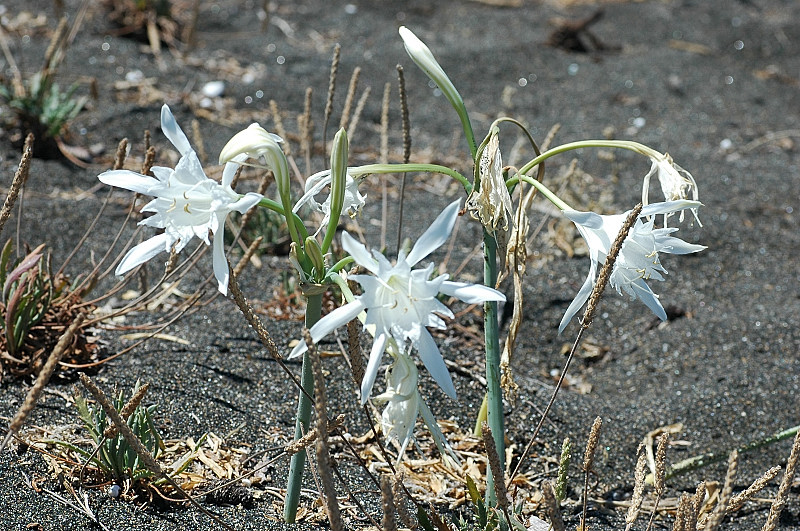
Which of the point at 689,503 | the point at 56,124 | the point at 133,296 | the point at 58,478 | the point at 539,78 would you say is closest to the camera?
the point at 689,503

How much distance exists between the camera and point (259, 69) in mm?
4609

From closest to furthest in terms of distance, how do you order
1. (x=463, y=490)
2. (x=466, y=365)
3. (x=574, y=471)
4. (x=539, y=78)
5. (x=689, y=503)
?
(x=689, y=503), (x=463, y=490), (x=574, y=471), (x=466, y=365), (x=539, y=78)

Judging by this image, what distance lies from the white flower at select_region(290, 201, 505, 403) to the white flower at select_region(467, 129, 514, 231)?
0.78ft

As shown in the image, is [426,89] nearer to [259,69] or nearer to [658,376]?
[259,69]

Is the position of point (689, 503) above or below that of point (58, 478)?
above

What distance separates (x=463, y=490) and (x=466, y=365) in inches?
21.8

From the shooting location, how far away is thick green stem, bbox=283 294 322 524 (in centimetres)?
135

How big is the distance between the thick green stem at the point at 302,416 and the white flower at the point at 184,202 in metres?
0.22

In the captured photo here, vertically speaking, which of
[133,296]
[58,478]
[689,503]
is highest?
[689,503]

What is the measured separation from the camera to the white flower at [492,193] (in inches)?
52.4

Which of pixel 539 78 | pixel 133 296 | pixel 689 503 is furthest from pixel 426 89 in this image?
pixel 689 503

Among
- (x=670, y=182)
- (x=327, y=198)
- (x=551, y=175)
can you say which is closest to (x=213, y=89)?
(x=551, y=175)

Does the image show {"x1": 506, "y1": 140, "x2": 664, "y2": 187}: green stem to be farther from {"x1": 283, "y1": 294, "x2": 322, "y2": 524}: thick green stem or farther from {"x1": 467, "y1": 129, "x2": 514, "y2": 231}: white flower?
{"x1": 283, "y1": 294, "x2": 322, "y2": 524}: thick green stem

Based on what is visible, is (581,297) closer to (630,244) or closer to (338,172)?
(630,244)
